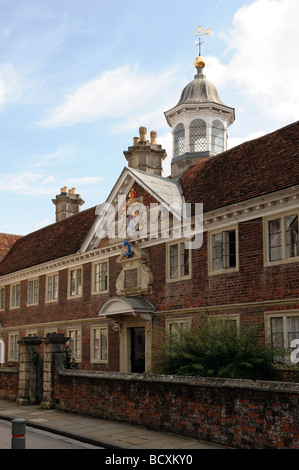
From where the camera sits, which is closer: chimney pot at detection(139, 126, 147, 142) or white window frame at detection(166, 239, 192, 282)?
white window frame at detection(166, 239, 192, 282)

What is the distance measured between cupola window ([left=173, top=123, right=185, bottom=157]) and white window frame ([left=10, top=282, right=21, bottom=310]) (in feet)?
41.0

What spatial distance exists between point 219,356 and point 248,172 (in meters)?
7.31

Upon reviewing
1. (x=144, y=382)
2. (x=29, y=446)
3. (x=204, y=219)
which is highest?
(x=204, y=219)

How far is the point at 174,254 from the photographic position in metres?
19.9

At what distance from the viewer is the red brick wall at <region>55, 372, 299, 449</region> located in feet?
31.3

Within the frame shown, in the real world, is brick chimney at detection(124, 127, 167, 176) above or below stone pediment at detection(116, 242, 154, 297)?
above

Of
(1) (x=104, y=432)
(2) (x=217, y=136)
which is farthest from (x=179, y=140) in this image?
(1) (x=104, y=432)

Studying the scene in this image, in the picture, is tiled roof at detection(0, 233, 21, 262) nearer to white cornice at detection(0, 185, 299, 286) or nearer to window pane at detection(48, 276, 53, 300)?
window pane at detection(48, 276, 53, 300)

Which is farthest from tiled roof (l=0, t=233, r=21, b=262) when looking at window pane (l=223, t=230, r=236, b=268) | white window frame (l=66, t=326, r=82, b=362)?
window pane (l=223, t=230, r=236, b=268)

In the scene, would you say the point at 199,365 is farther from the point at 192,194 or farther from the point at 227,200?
the point at 192,194

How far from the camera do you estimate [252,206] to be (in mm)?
16391
